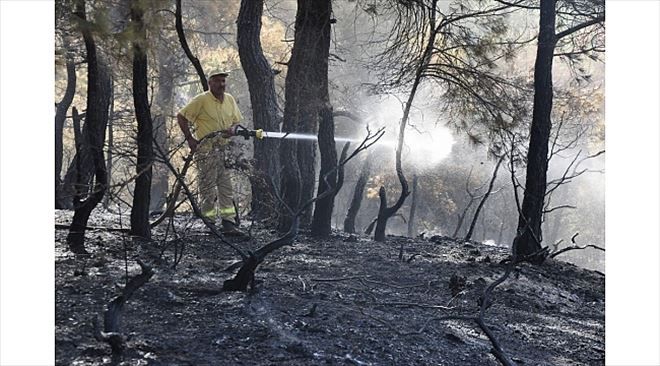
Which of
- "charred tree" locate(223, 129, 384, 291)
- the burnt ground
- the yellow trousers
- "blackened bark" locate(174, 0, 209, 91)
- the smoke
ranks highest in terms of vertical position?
"blackened bark" locate(174, 0, 209, 91)

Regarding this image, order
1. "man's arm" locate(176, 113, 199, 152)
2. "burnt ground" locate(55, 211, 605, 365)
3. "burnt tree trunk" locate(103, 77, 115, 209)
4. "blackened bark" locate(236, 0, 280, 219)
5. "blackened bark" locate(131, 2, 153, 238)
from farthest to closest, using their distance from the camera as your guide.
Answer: "blackened bark" locate(236, 0, 280, 219) < "man's arm" locate(176, 113, 199, 152) < "burnt tree trunk" locate(103, 77, 115, 209) < "blackened bark" locate(131, 2, 153, 238) < "burnt ground" locate(55, 211, 605, 365)

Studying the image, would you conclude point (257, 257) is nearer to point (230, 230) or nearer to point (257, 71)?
point (230, 230)

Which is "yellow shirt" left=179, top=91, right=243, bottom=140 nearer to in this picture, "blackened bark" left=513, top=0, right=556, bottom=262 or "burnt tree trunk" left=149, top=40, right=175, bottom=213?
Result: "burnt tree trunk" left=149, top=40, right=175, bottom=213

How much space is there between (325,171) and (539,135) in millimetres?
1058

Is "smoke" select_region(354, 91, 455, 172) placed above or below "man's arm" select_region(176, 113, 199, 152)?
above

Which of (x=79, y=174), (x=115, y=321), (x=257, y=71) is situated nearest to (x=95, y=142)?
(x=79, y=174)

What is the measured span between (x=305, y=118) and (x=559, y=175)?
1.73 metres

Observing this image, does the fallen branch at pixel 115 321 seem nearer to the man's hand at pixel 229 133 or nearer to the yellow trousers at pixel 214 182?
the yellow trousers at pixel 214 182

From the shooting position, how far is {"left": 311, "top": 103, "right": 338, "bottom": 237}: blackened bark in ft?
12.0

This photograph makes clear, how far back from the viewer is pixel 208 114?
297 cm

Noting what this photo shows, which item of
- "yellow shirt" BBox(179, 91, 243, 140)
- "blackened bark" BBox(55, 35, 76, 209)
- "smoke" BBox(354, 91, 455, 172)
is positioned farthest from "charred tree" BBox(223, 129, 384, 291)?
"smoke" BBox(354, 91, 455, 172)

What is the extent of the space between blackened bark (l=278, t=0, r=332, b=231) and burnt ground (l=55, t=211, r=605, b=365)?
0.91 ft

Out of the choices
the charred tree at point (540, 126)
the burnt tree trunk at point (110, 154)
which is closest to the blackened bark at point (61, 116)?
the burnt tree trunk at point (110, 154)

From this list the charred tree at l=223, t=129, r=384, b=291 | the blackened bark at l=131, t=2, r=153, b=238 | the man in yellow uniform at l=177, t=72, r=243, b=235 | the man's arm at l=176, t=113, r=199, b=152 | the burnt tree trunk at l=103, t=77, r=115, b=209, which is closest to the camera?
the blackened bark at l=131, t=2, r=153, b=238
